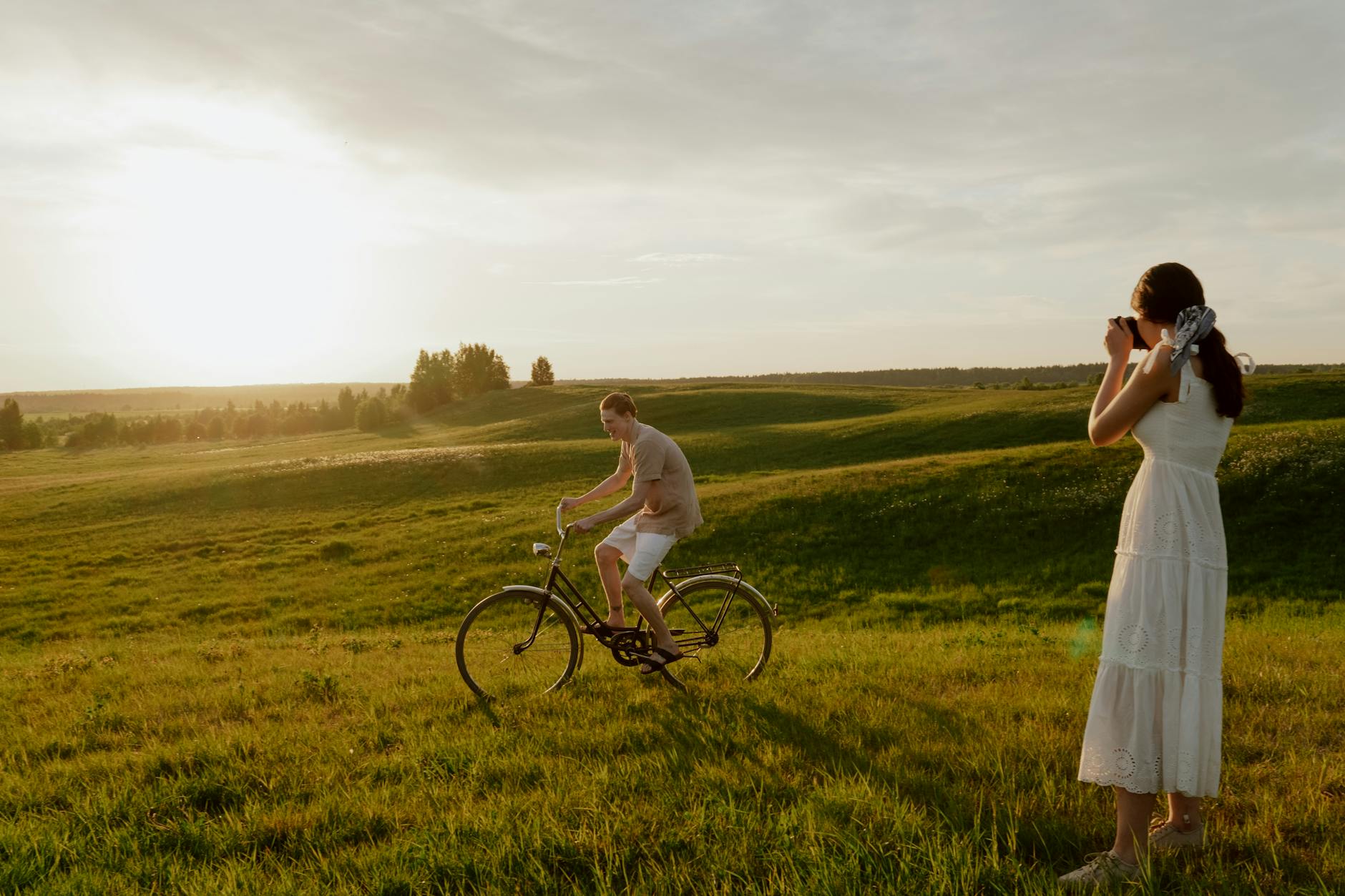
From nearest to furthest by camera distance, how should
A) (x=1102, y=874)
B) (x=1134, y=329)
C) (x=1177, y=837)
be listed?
(x=1102, y=874) → (x=1177, y=837) → (x=1134, y=329)

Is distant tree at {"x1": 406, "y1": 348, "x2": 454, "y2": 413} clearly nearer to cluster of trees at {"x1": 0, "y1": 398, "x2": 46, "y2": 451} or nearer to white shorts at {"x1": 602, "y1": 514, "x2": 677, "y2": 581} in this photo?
cluster of trees at {"x1": 0, "y1": 398, "x2": 46, "y2": 451}

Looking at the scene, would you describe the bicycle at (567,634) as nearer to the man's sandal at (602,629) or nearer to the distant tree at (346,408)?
the man's sandal at (602,629)

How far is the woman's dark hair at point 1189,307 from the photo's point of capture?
4262mm

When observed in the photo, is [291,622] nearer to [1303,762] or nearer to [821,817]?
[821,817]

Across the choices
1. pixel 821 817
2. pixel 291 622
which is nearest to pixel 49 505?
pixel 291 622

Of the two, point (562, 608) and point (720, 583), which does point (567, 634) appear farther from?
point (720, 583)

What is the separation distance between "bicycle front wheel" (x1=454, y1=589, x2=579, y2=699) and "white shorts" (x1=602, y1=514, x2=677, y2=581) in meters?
0.90

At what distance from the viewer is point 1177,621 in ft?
14.1

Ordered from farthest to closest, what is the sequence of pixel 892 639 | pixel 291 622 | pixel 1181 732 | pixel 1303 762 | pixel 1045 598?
pixel 291 622 < pixel 1045 598 < pixel 892 639 < pixel 1303 762 < pixel 1181 732

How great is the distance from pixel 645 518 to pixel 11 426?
5597 inches

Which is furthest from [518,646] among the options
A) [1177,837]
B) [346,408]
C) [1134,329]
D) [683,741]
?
[346,408]

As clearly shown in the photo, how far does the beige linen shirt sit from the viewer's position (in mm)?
7973

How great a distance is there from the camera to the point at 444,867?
454 cm

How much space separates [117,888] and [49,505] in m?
44.6
